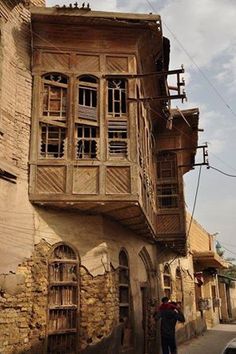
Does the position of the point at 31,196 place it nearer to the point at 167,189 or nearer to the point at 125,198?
the point at 125,198

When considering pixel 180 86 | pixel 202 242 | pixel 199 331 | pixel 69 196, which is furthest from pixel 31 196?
pixel 202 242

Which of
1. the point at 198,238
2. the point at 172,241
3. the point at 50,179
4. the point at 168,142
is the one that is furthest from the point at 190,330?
the point at 50,179

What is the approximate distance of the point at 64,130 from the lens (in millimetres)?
11023

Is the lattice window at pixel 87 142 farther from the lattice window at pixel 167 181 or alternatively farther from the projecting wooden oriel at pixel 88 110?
the lattice window at pixel 167 181

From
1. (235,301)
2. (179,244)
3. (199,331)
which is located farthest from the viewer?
(235,301)

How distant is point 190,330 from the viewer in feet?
65.9

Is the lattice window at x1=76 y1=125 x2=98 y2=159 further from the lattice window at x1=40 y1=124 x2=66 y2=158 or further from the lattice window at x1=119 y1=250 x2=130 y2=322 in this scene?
the lattice window at x1=119 y1=250 x2=130 y2=322

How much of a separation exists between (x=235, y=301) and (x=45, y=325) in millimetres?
31329

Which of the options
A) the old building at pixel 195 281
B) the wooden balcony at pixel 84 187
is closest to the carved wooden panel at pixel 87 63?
the wooden balcony at pixel 84 187

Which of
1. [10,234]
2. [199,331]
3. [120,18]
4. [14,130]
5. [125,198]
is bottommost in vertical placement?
[199,331]

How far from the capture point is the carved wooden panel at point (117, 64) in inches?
457

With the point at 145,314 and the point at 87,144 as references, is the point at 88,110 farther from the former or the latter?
the point at 145,314

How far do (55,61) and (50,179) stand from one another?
10.7 feet

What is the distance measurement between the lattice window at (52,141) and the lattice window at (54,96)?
35 centimetres
